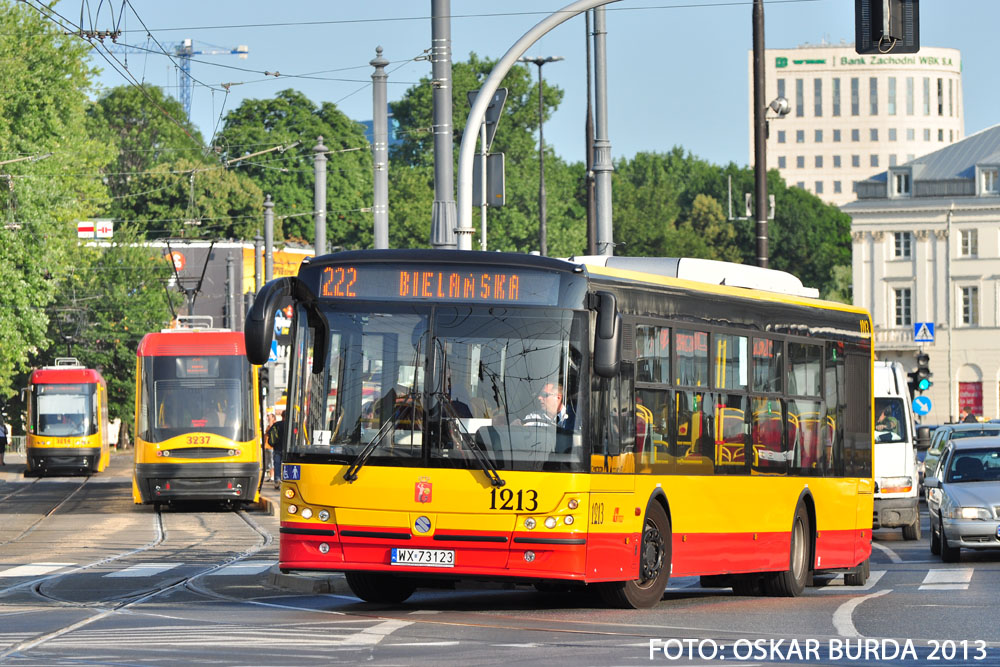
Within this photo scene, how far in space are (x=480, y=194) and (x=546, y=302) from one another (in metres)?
10.2

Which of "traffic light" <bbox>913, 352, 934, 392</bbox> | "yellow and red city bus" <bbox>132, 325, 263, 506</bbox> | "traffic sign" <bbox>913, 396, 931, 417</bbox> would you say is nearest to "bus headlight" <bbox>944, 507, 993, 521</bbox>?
"yellow and red city bus" <bbox>132, 325, 263, 506</bbox>

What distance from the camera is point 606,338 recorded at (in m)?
13.5

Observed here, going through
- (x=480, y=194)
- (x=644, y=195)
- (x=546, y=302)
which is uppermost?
(x=644, y=195)

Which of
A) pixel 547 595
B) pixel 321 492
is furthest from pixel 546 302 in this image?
pixel 547 595

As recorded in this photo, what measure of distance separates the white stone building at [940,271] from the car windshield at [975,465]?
73.8 m

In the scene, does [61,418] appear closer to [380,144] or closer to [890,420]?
[380,144]

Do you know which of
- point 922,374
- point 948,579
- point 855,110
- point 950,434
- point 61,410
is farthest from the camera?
point 855,110

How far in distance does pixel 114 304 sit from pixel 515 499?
68.7 m

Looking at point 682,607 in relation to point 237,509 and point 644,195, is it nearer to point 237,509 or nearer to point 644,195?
point 237,509

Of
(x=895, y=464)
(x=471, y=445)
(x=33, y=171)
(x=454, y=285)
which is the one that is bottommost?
(x=895, y=464)

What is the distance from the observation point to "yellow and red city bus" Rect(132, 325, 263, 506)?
3256cm

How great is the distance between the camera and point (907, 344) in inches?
3885

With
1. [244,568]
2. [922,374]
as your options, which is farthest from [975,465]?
[922,374]

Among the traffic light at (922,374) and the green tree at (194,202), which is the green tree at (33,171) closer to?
the green tree at (194,202)
